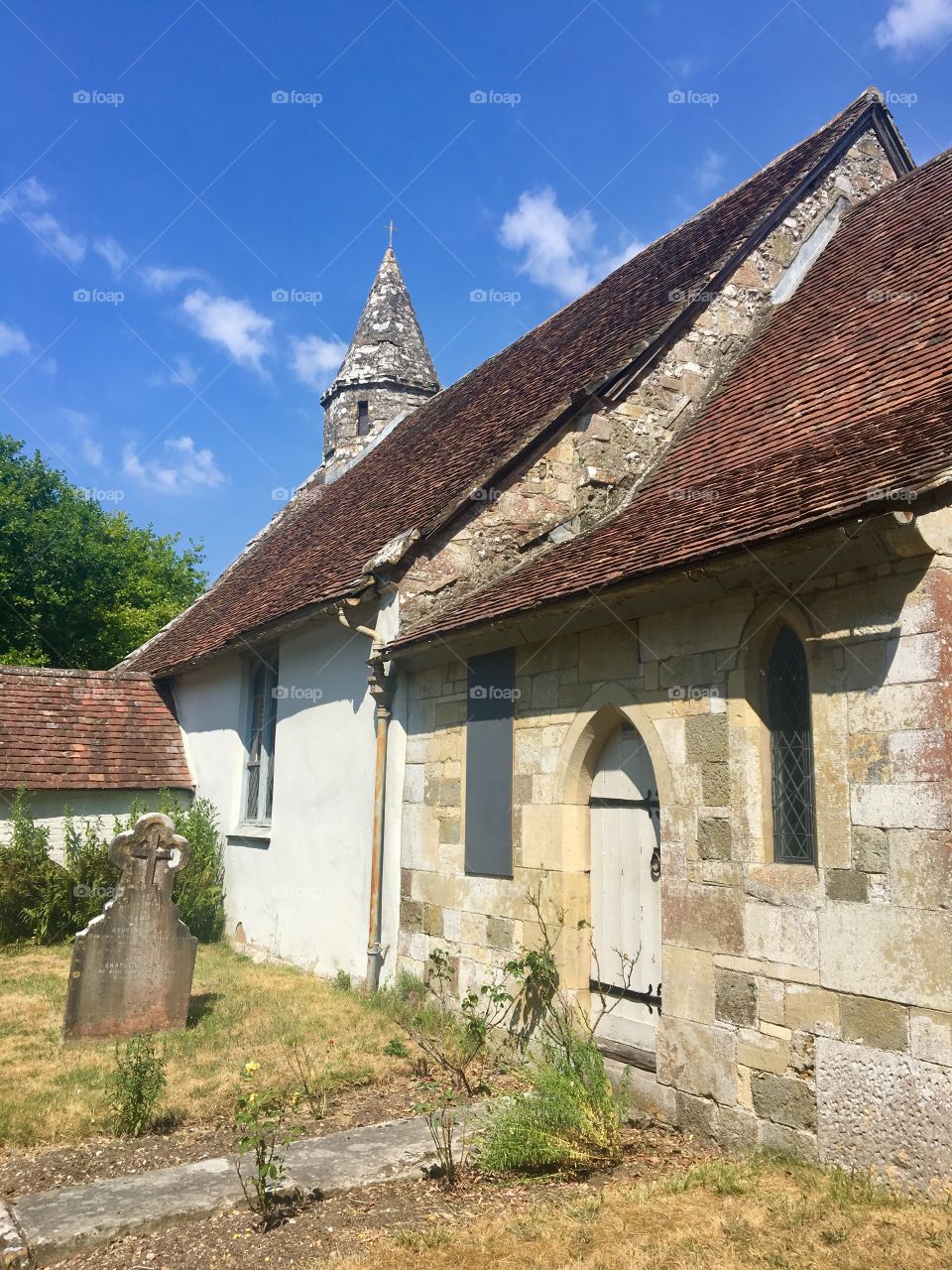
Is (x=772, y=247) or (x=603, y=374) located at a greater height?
(x=772, y=247)

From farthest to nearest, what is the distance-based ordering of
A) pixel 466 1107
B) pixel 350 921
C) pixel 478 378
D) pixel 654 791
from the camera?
pixel 478 378 < pixel 350 921 < pixel 654 791 < pixel 466 1107

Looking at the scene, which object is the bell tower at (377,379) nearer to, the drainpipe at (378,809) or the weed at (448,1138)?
the drainpipe at (378,809)

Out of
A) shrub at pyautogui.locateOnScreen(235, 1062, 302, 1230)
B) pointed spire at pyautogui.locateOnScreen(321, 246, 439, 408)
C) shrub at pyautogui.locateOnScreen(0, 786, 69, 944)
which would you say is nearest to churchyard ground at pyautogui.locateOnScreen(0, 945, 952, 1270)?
shrub at pyautogui.locateOnScreen(235, 1062, 302, 1230)

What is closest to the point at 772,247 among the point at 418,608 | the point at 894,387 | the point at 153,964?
the point at 894,387

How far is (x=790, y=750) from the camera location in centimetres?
540

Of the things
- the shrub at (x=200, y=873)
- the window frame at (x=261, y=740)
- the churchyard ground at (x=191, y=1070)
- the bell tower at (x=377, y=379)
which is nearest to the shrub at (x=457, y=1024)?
the churchyard ground at (x=191, y=1070)

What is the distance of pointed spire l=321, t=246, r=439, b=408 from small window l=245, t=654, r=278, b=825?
11786 millimetres

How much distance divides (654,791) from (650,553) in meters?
1.58

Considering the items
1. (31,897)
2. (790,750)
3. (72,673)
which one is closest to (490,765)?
(790,750)

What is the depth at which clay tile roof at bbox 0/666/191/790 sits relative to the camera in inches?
523

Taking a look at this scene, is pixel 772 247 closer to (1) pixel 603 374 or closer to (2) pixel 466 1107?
(1) pixel 603 374

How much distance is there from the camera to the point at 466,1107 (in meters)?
6.03

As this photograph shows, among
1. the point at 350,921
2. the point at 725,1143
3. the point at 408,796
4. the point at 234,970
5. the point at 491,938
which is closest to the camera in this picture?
the point at 725,1143

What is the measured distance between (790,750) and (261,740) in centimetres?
860
